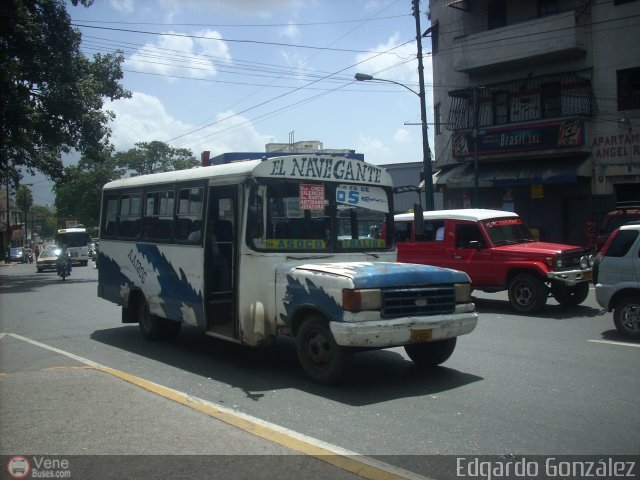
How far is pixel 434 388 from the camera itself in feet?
21.4

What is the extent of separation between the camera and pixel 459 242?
508 inches

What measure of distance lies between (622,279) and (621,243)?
590 millimetres

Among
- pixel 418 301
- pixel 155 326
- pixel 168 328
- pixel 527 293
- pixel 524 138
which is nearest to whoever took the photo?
pixel 418 301

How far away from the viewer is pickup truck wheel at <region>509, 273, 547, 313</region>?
37.9 feet

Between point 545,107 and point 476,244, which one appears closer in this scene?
point 476,244

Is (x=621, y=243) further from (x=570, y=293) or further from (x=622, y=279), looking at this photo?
(x=570, y=293)

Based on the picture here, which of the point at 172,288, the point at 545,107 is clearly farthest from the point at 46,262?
the point at 172,288

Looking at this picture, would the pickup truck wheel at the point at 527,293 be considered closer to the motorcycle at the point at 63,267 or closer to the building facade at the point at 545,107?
the building facade at the point at 545,107

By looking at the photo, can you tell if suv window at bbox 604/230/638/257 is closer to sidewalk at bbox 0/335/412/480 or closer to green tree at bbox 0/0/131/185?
sidewalk at bbox 0/335/412/480

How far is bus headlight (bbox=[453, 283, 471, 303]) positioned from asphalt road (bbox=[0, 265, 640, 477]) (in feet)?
3.09

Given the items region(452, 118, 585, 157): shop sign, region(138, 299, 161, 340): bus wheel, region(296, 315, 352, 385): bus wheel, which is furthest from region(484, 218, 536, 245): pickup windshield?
region(452, 118, 585, 157): shop sign

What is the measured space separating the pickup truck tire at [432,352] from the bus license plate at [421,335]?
2.69ft

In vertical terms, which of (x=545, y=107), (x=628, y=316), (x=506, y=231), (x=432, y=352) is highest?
(x=545, y=107)

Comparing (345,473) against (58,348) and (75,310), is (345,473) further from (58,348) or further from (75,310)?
(75,310)
